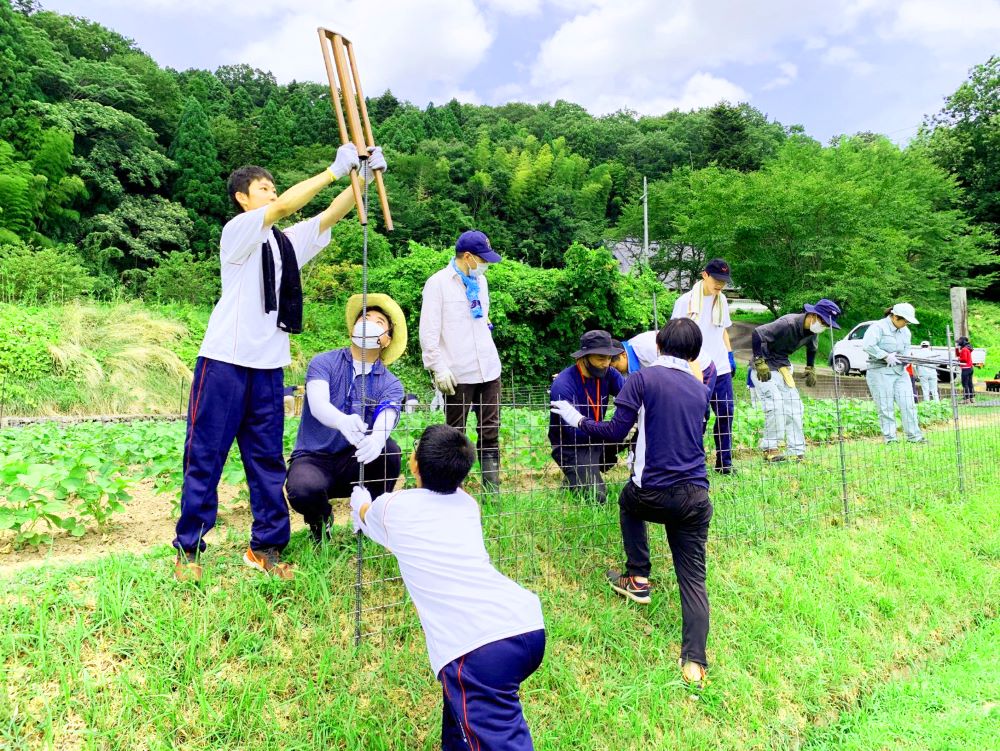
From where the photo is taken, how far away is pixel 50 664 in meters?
2.21

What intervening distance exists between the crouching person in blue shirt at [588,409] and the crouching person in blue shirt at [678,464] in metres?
0.87

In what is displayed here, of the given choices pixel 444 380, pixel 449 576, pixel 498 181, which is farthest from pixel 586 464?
pixel 498 181

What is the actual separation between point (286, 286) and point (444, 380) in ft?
4.31

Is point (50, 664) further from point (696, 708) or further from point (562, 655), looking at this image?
point (696, 708)

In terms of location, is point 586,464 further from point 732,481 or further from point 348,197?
point 348,197

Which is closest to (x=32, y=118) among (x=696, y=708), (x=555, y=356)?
(x=555, y=356)

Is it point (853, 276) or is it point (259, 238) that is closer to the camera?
point (259, 238)

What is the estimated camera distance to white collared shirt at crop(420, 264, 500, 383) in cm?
401

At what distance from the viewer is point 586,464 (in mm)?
3982

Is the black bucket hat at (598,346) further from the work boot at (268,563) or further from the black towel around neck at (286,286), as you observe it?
the work boot at (268,563)

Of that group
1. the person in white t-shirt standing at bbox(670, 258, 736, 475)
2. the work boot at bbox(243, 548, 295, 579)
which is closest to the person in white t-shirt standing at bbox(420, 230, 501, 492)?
the work boot at bbox(243, 548, 295, 579)

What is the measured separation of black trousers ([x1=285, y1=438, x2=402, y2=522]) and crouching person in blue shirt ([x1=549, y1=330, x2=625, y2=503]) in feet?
3.85

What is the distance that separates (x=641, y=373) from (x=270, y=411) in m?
1.71

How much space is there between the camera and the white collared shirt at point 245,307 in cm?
259
